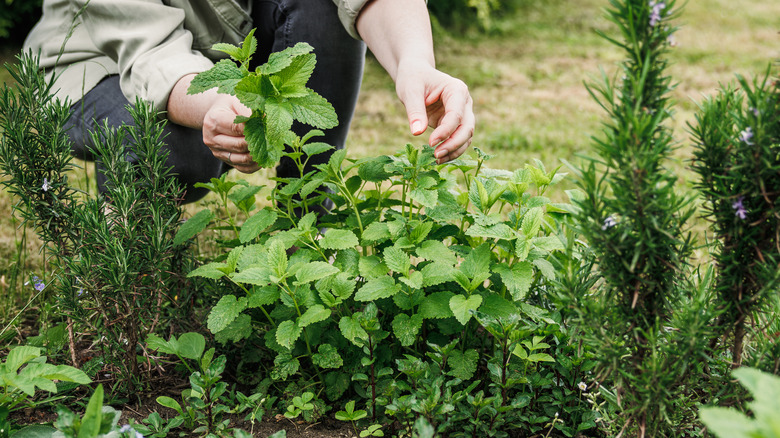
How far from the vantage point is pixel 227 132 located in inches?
63.9

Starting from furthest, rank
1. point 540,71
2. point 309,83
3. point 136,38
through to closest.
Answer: point 540,71, point 309,83, point 136,38

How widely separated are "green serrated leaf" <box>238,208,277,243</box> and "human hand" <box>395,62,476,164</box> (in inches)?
17.0

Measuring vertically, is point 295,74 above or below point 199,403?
above

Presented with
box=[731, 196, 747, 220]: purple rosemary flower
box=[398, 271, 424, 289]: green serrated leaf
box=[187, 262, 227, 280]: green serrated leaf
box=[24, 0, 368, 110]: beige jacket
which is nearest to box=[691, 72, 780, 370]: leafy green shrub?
box=[731, 196, 747, 220]: purple rosemary flower

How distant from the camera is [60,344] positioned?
5.28ft

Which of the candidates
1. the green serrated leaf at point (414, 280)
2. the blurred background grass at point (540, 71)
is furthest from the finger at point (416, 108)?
the blurred background grass at point (540, 71)

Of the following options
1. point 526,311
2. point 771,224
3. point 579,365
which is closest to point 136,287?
point 526,311

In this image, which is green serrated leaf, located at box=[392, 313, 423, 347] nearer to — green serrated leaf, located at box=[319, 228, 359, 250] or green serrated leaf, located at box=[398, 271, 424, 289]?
green serrated leaf, located at box=[398, 271, 424, 289]

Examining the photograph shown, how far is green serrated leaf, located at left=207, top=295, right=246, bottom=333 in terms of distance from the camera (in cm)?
139

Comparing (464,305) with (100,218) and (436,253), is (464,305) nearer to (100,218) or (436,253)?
(436,253)

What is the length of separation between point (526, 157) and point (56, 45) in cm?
258

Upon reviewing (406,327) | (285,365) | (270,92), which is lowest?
(285,365)

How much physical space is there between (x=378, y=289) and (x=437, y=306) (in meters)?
0.15

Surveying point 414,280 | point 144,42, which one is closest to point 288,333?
point 414,280
